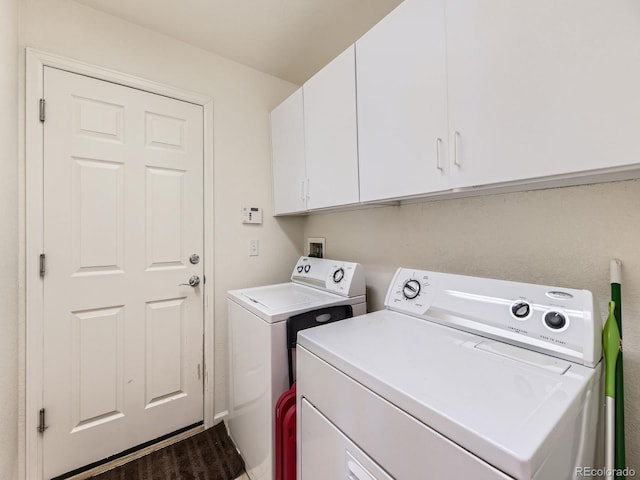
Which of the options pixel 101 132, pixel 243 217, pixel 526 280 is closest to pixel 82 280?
pixel 101 132

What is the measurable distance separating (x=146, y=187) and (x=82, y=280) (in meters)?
0.62

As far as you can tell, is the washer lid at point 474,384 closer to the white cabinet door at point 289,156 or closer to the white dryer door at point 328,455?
the white dryer door at point 328,455

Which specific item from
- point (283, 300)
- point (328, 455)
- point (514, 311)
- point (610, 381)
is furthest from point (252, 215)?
point (610, 381)

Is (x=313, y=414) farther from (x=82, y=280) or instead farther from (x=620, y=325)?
(x=82, y=280)

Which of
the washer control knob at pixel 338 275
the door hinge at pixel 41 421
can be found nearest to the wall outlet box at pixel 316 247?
the washer control knob at pixel 338 275

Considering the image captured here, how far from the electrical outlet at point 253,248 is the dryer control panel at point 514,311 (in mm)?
1191

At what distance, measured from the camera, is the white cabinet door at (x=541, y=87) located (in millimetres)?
667

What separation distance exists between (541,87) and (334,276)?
123 cm

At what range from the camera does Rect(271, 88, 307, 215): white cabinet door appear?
1796 millimetres

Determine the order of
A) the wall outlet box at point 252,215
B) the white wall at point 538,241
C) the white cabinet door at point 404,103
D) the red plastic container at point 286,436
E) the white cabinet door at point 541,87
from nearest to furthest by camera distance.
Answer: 1. the white cabinet door at point 541,87
2. the white wall at point 538,241
3. the white cabinet door at point 404,103
4. the red plastic container at point 286,436
5. the wall outlet box at point 252,215

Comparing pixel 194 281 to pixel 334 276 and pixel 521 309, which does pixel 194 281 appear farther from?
pixel 521 309

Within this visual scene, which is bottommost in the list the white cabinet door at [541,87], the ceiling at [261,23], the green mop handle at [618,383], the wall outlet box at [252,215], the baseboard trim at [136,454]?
the baseboard trim at [136,454]

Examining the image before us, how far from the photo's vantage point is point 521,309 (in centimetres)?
94

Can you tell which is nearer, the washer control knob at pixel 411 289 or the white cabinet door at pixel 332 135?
the washer control knob at pixel 411 289
